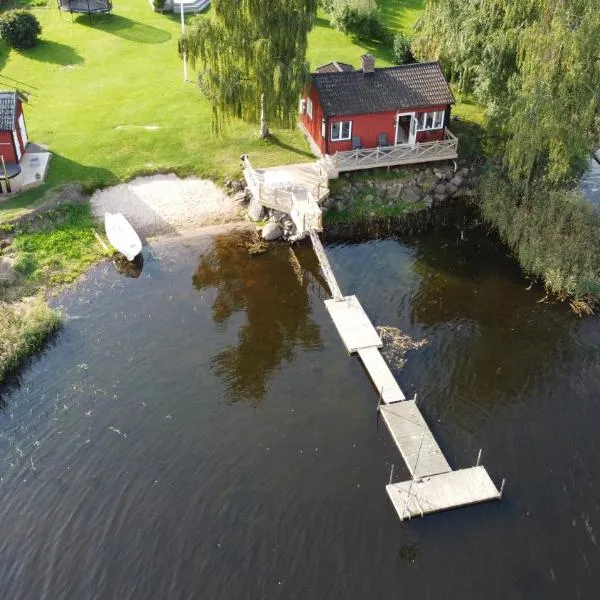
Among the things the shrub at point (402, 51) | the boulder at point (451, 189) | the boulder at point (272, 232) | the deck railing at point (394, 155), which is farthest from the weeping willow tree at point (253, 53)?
the shrub at point (402, 51)

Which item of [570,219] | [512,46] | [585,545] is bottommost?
[585,545]

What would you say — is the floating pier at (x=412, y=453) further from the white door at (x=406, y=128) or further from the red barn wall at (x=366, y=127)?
the white door at (x=406, y=128)

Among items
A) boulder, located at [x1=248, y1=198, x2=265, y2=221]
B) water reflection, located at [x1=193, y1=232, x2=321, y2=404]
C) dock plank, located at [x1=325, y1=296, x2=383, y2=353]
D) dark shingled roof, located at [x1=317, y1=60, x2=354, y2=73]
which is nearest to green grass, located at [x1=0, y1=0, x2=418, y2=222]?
boulder, located at [x1=248, y1=198, x2=265, y2=221]

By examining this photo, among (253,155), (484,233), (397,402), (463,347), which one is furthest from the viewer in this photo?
(253,155)

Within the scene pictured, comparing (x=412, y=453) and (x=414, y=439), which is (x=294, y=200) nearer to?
(x=414, y=439)

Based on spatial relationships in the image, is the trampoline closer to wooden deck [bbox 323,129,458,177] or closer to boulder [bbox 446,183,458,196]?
wooden deck [bbox 323,129,458,177]

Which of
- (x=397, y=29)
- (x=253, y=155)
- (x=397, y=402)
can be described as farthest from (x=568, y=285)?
(x=397, y=29)

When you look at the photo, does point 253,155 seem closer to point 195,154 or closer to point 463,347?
point 195,154
